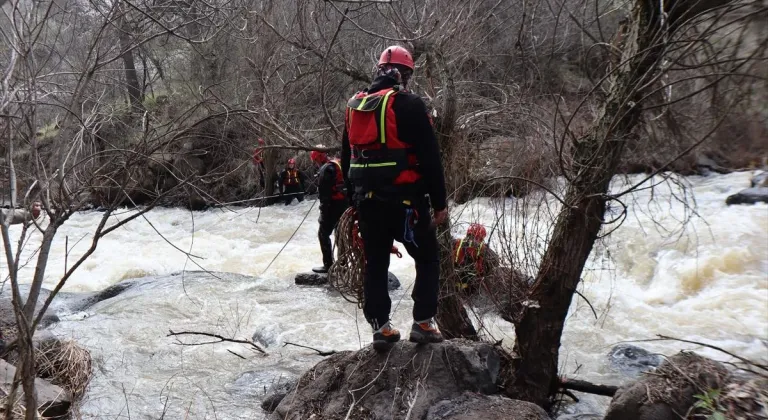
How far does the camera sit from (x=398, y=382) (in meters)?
3.61

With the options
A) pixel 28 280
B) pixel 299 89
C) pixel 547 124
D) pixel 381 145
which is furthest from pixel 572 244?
pixel 28 280

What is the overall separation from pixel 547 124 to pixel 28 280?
860 cm

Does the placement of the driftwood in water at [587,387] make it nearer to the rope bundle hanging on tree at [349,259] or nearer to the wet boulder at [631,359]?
the wet boulder at [631,359]

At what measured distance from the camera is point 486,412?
10.8 feet

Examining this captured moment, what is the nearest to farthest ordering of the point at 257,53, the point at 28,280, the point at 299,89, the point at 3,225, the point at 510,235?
1. the point at 3,225
2. the point at 510,235
3. the point at 257,53
4. the point at 299,89
5. the point at 28,280

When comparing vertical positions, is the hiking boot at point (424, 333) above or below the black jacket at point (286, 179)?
below

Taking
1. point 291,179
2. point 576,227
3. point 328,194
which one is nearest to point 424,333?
point 576,227

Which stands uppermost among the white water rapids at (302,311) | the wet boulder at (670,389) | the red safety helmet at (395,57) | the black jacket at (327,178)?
the red safety helmet at (395,57)

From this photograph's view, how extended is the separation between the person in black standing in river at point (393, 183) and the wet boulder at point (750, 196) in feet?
28.2

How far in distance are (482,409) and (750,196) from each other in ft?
29.3

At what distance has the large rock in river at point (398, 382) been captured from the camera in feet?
11.5

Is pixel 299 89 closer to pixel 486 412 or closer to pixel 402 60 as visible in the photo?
pixel 402 60

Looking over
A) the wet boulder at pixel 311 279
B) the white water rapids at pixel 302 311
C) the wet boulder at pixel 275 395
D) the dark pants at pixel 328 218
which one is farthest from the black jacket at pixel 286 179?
the wet boulder at pixel 275 395

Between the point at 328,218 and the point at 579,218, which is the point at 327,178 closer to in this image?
the point at 328,218
